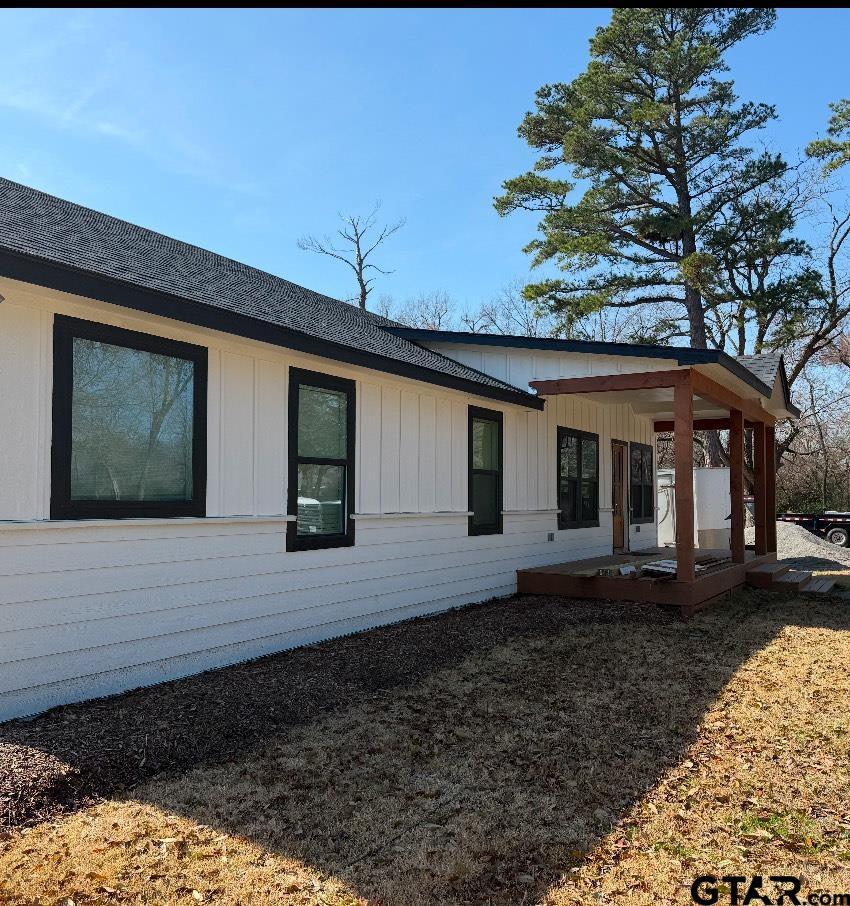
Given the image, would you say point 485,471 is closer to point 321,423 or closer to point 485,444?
point 485,444

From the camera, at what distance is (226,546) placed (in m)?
5.72

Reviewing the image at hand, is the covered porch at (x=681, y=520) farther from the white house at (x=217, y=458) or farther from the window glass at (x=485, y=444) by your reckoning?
the window glass at (x=485, y=444)

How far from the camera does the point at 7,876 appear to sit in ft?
8.93

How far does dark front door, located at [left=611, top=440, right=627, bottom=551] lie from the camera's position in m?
12.9

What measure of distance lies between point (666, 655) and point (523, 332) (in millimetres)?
26979

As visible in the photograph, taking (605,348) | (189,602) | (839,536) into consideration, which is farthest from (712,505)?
(189,602)

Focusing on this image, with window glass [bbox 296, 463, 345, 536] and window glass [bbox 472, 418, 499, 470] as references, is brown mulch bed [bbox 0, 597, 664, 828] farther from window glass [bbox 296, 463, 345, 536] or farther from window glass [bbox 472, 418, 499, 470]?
window glass [bbox 472, 418, 499, 470]

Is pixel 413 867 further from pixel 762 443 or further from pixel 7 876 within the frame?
pixel 762 443

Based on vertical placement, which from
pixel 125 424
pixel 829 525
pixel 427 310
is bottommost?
pixel 829 525

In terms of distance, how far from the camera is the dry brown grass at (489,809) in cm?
275

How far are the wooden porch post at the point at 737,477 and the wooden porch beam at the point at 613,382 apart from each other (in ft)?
7.66

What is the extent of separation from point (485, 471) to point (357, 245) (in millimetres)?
20067

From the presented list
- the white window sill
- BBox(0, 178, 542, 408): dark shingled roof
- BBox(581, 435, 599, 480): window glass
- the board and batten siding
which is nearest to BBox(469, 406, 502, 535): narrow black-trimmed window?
the board and batten siding

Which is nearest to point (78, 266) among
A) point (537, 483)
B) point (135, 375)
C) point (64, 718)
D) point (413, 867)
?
point (135, 375)
